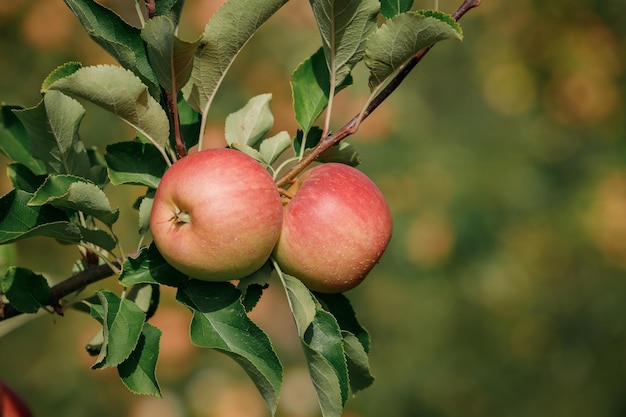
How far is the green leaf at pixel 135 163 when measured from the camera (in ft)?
2.24

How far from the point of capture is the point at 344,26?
0.67 m

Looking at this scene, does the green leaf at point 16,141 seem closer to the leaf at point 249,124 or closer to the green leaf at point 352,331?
the leaf at point 249,124

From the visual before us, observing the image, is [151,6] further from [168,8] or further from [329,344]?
[329,344]

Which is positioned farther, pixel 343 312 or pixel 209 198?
pixel 343 312

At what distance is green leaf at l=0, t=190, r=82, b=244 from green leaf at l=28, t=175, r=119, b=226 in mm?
19

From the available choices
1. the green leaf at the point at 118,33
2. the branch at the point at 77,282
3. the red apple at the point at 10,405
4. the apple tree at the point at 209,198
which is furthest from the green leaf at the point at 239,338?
the red apple at the point at 10,405

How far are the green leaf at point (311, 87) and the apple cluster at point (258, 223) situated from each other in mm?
69

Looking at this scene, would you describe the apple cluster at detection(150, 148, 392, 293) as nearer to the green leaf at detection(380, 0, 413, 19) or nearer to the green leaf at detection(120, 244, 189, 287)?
the green leaf at detection(120, 244, 189, 287)

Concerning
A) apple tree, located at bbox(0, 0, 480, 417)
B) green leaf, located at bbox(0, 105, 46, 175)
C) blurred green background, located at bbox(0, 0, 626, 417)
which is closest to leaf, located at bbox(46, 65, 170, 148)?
apple tree, located at bbox(0, 0, 480, 417)

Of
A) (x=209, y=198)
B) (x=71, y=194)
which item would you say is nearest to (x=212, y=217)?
(x=209, y=198)

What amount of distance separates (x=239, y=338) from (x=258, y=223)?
0.10 m

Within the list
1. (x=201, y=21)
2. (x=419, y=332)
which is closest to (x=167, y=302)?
(x=419, y=332)

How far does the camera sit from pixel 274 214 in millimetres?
671

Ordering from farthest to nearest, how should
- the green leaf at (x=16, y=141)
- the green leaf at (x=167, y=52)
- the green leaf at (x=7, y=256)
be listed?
1. the green leaf at (x=7, y=256)
2. the green leaf at (x=16, y=141)
3. the green leaf at (x=167, y=52)
